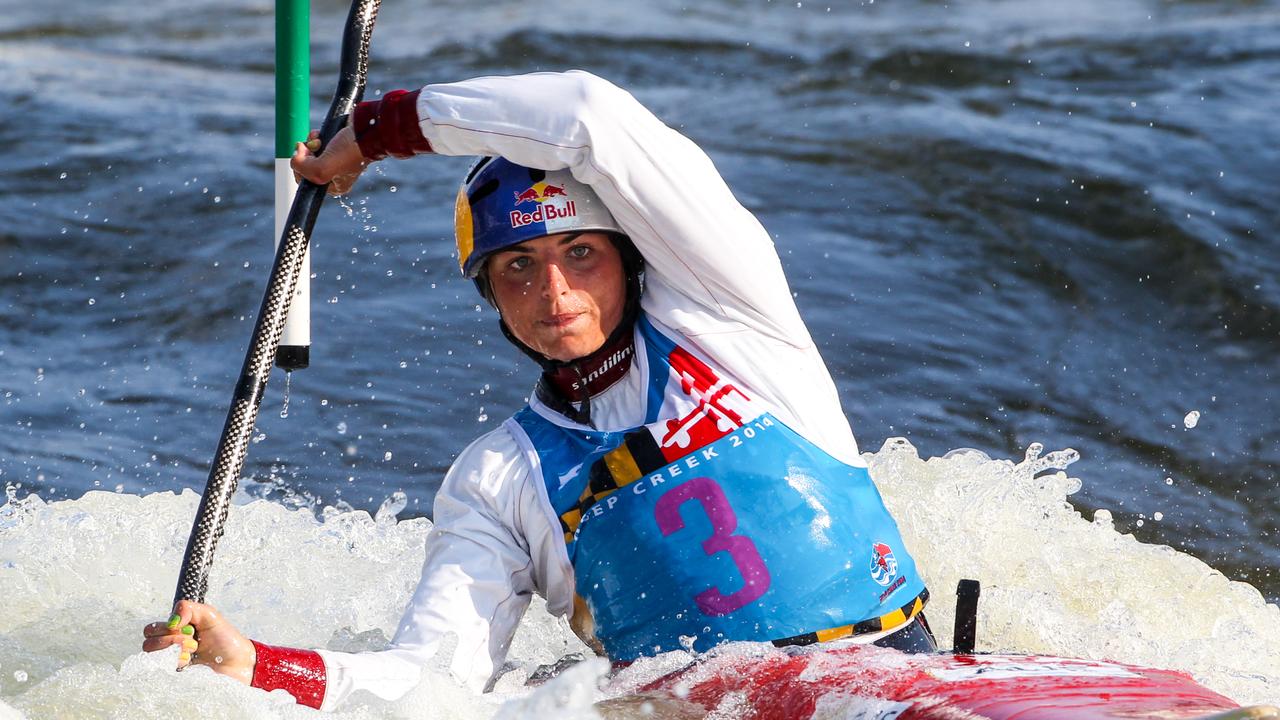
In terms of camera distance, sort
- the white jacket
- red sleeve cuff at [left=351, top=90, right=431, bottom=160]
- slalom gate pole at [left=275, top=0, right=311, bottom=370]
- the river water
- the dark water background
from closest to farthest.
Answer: the white jacket
red sleeve cuff at [left=351, top=90, right=431, bottom=160]
slalom gate pole at [left=275, top=0, right=311, bottom=370]
the river water
the dark water background

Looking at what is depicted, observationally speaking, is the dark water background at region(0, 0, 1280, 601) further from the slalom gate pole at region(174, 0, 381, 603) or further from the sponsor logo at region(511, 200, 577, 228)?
the sponsor logo at region(511, 200, 577, 228)

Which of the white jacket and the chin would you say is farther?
the chin

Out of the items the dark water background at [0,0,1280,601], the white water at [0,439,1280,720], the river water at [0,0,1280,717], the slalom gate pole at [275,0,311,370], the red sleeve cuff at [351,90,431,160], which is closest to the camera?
the red sleeve cuff at [351,90,431,160]

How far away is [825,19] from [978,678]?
12.5 m

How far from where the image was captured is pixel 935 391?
7168 millimetres

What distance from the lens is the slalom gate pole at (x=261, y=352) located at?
10.9 feet

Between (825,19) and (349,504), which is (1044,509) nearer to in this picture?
(349,504)

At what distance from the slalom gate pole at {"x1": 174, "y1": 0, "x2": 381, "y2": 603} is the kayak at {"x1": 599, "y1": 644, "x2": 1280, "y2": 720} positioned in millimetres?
932

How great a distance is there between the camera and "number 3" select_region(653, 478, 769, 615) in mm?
3133

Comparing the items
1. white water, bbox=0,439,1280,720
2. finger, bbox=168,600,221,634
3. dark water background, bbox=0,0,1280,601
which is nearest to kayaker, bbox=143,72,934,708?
finger, bbox=168,600,221,634

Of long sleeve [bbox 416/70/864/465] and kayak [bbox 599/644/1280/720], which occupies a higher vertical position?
long sleeve [bbox 416/70/864/465]

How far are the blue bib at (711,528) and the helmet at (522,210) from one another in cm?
36

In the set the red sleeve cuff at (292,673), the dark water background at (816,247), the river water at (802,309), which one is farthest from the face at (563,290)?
the dark water background at (816,247)

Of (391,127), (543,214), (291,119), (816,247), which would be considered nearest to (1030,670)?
(543,214)
